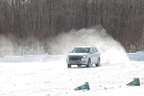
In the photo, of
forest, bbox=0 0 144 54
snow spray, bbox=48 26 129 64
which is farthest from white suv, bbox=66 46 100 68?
forest, bbox=0 0 144 54

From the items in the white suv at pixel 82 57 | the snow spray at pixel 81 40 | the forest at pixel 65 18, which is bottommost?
the white suv at pixel 82 57

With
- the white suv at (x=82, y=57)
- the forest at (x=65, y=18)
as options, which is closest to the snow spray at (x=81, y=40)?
the forest at (x=65, y=18)

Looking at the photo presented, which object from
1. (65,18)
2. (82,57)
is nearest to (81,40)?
(65,18)

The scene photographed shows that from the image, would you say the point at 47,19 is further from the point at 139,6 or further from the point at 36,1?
the point at 139,6

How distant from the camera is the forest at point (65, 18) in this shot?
77.4m

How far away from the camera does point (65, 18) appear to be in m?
81.6

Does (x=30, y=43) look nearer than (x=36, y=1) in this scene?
Yes

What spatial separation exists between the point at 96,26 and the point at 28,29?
1373cm

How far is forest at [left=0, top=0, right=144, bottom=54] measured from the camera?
7744 centimetres

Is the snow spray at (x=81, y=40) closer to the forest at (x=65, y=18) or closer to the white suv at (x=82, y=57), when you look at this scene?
the forest at (x=65, y=18)

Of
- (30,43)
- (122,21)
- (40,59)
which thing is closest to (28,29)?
(30,43)

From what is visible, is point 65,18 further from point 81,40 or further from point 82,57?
point 82,57

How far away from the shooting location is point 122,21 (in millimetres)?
81188

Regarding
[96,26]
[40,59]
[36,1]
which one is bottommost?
[40,59]
